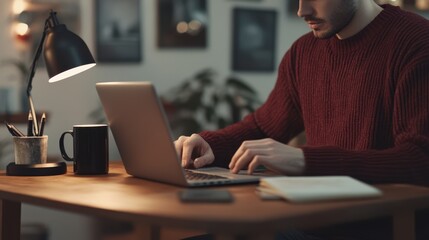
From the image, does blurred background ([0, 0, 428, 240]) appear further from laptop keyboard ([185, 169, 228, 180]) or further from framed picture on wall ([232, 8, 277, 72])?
laptop keyboard ([185, 169, 228, 180])

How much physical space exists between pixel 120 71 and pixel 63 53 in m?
2.75

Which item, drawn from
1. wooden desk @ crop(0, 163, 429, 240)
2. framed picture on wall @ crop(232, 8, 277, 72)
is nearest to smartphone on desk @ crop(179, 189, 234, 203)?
wooden desk @ crop(0, 163, 429, 240)

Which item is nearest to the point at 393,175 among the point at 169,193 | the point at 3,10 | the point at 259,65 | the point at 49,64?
the point at 169,193

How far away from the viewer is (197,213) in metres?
1.12

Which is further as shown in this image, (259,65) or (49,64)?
(259,65)

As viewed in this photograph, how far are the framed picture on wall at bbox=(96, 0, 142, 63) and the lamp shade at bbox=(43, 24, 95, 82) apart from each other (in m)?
2.64

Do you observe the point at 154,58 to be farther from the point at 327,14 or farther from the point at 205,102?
the point at 327,14

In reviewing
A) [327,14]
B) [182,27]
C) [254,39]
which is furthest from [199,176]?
[254,39]

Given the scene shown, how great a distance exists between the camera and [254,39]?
5016mm

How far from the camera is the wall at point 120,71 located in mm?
4062

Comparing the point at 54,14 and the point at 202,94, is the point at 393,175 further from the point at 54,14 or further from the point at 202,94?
the point at 202,94

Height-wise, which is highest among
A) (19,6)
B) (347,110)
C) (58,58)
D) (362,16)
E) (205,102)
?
(19,6)

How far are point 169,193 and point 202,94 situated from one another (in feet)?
10.5

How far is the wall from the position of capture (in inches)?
160
